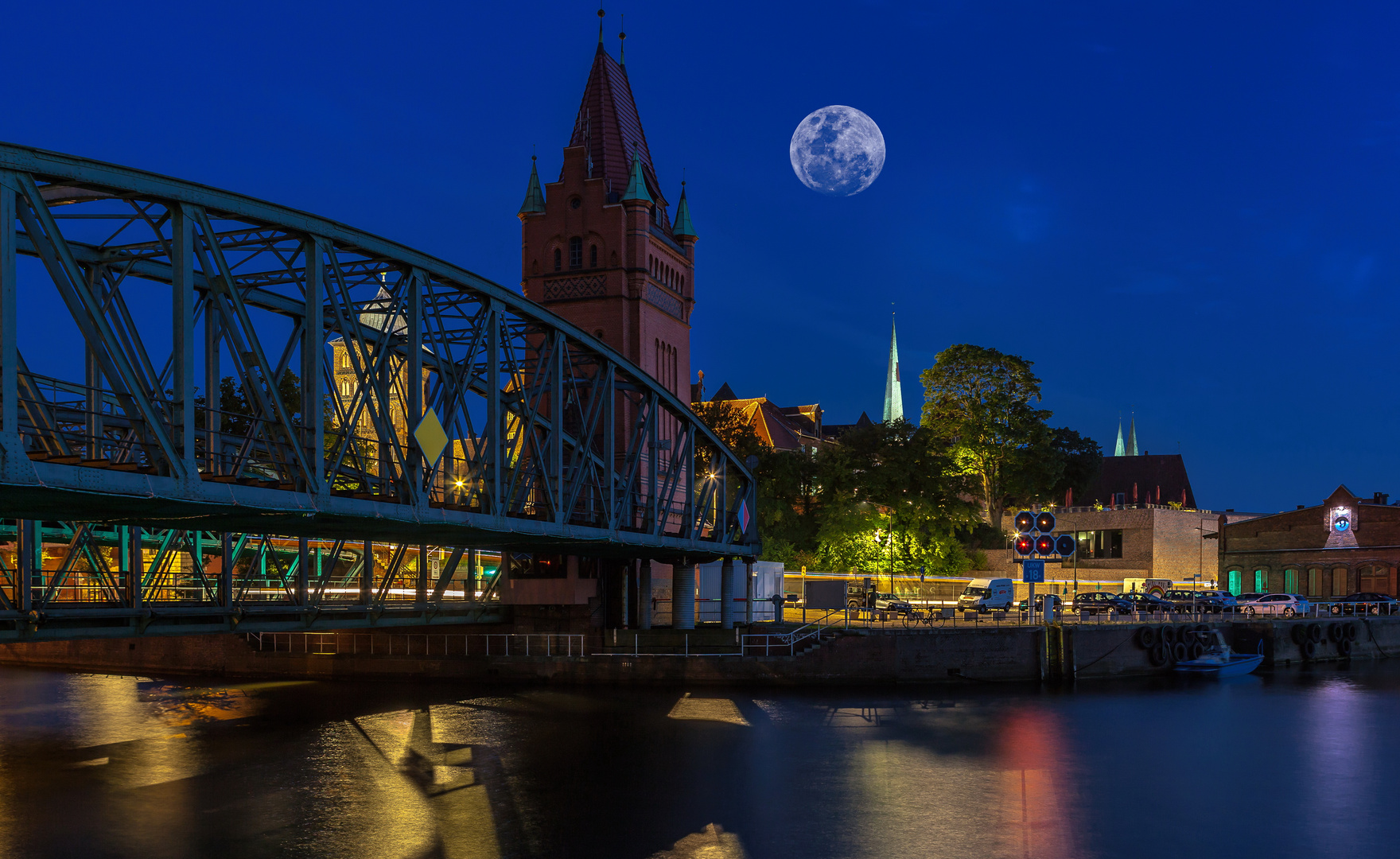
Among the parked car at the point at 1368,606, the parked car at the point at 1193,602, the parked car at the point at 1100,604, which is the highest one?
the parked car at the point at 1100,604

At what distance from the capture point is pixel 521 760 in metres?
32.3

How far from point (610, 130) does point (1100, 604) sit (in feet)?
149

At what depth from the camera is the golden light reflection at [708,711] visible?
3972 cm

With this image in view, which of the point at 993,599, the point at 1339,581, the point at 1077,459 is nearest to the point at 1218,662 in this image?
the point at 993,599

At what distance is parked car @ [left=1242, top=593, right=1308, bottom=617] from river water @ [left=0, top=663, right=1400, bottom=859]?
2401cm

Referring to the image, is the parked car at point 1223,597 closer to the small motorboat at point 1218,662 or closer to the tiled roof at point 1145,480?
the small motorboat at point 1218,662

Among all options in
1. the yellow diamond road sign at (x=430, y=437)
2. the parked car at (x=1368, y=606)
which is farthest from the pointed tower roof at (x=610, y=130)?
the yellow diamond road sign at (x=430, y=437)

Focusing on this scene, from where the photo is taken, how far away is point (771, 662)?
47906 mm

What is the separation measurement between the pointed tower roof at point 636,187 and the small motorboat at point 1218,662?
44.8m

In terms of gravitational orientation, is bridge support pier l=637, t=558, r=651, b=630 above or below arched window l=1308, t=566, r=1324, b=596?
above

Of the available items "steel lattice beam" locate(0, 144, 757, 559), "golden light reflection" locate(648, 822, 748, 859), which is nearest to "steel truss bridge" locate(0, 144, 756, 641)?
"steel lattice beam" locate(0, 144, 757, 559)

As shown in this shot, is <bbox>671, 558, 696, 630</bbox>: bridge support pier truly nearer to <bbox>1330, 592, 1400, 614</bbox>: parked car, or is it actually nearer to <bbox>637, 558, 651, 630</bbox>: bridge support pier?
<bbox>637, 558, 651, 630</bbox>: bridge support pier

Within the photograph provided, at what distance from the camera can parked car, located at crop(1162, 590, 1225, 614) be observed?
6744 centimetres

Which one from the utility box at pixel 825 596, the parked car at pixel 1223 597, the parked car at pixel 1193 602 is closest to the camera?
the utility box at pixel 825 596
